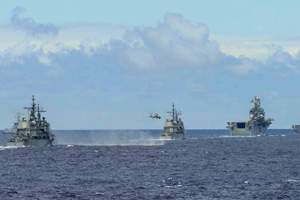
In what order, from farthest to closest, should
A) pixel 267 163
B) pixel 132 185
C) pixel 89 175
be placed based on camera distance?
pixel 267 163, pixel 89 175, pixel 132 185

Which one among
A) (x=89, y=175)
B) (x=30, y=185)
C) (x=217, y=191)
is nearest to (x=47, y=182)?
(x=30, y=185)

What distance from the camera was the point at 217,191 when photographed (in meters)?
96.5

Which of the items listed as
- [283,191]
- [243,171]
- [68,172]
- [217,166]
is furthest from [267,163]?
[283,191]

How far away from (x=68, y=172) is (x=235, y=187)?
3765 cm

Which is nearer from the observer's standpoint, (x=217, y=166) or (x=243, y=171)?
(x=243, y=171)

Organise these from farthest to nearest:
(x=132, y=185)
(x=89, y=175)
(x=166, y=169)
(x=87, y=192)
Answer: (x=166, y=169)
(x=89, y=175)
(x=132, y=185)
(x=87, y=192)

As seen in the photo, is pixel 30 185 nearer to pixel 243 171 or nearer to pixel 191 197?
pixel 191 197

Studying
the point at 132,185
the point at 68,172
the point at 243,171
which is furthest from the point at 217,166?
the point at 132,185

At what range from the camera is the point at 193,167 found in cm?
13875

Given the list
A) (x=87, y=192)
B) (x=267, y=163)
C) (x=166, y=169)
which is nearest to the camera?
(x=87, y=192)

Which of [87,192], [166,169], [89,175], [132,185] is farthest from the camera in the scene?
[166,169]

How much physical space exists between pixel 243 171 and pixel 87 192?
39241mm

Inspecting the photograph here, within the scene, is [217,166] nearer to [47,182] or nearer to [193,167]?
[193,167]

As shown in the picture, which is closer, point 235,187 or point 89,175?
point 235,187
